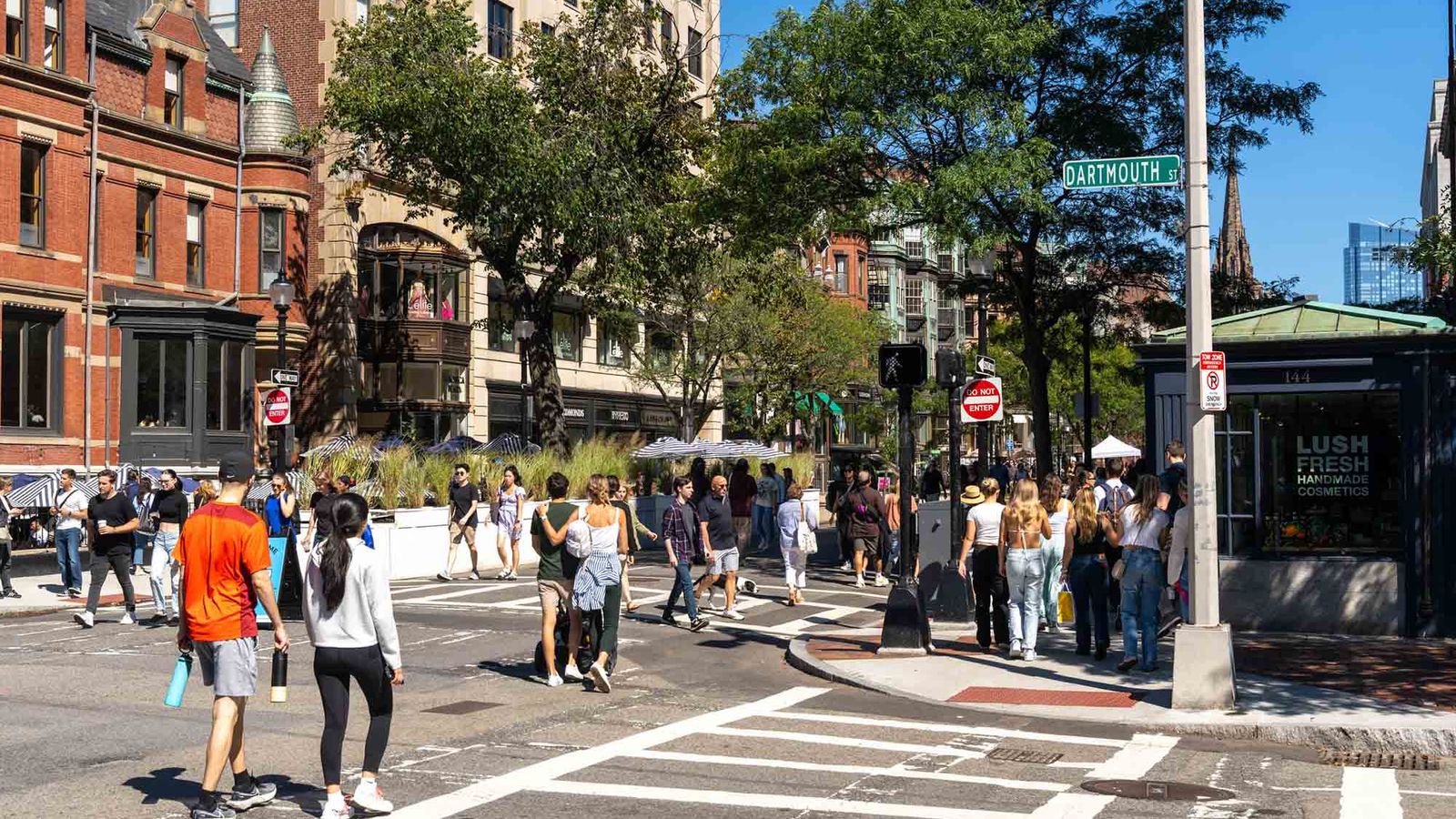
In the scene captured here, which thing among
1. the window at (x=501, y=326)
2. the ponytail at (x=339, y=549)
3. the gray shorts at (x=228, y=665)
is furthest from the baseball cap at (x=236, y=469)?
the window at (x=501, y=326)

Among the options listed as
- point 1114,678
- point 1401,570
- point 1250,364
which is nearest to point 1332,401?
point 1250,364

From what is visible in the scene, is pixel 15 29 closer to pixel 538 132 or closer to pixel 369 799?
pixel 538 132

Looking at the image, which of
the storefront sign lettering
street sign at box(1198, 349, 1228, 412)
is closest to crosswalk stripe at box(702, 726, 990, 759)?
street sign at box(1198, 349, 1228, 412)

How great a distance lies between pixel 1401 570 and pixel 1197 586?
541 cm

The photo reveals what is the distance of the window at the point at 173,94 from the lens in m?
36.0

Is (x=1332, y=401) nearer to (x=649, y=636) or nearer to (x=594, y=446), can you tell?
(x=649, y=636)

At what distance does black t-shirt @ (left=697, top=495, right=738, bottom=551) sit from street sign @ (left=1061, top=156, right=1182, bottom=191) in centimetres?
726

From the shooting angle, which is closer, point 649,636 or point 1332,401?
point 1332,401

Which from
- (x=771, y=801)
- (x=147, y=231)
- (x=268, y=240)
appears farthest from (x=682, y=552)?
(x=268, y=240)

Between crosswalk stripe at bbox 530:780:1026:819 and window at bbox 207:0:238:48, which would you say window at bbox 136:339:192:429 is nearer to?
window at bbox 207:0:238:48

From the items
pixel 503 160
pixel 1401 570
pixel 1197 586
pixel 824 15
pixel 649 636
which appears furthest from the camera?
pixel 503 160

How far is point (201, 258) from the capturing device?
3691 centimetres

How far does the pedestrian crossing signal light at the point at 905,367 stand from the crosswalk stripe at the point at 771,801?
286 inches

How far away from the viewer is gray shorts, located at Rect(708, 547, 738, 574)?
18.6m
